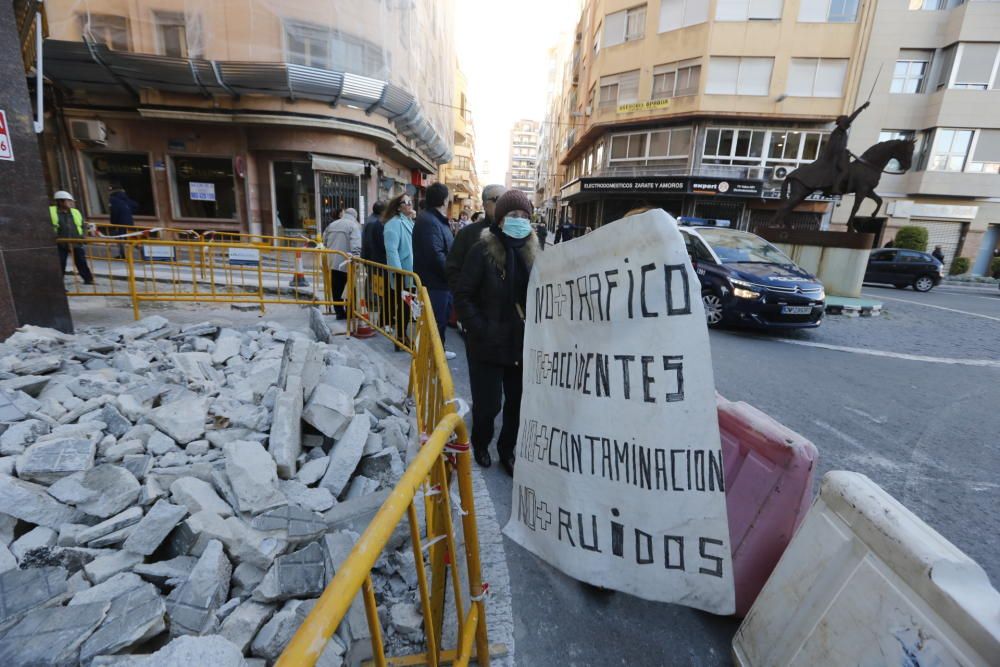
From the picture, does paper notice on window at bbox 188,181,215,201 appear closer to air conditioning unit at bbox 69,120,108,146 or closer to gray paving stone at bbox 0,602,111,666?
air conditioning unit at bbox 69,120,108,146

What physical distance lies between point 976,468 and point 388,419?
4590 millimetres

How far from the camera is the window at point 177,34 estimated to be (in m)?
12.1

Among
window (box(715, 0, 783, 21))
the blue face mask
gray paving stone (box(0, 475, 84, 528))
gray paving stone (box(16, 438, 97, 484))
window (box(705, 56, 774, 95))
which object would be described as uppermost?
window (box(715, 0, 783, 21))

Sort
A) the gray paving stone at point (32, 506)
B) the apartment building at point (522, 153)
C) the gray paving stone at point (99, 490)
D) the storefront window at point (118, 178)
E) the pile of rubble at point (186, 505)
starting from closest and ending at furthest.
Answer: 1. the pile of rubble at point (186, 505)
2. the gray paving stone at point (32, 506)
3. the gray paving stone at point (99, 490)
4. the storefront window at point (118, 178)
5. the apartment building at point (522, 153)

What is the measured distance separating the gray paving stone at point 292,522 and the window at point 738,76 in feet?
90.4

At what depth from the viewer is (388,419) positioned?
361 centimetres

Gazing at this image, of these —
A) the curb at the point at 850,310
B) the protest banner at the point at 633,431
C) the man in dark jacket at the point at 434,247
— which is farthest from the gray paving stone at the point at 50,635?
the curb at the point at 850,310

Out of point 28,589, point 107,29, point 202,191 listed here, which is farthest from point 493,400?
point 107,29

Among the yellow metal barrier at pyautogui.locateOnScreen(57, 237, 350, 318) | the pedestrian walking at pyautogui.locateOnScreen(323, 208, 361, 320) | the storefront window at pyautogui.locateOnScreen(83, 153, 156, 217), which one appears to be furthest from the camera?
the storefront window at pyautogui.locateOnScreen(83, 153, 156, 217)

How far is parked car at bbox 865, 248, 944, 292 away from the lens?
17.0 metres

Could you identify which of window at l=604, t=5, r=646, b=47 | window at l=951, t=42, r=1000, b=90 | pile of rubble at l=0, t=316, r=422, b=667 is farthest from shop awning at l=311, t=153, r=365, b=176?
window at l=951, t=42, r=1000, b=90

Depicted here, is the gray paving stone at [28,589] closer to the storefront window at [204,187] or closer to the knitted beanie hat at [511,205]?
the knitted beanie hat at [511,205]

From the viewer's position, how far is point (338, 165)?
1417 centimetres

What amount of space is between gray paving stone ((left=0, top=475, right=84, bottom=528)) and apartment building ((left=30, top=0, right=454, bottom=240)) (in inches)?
462
